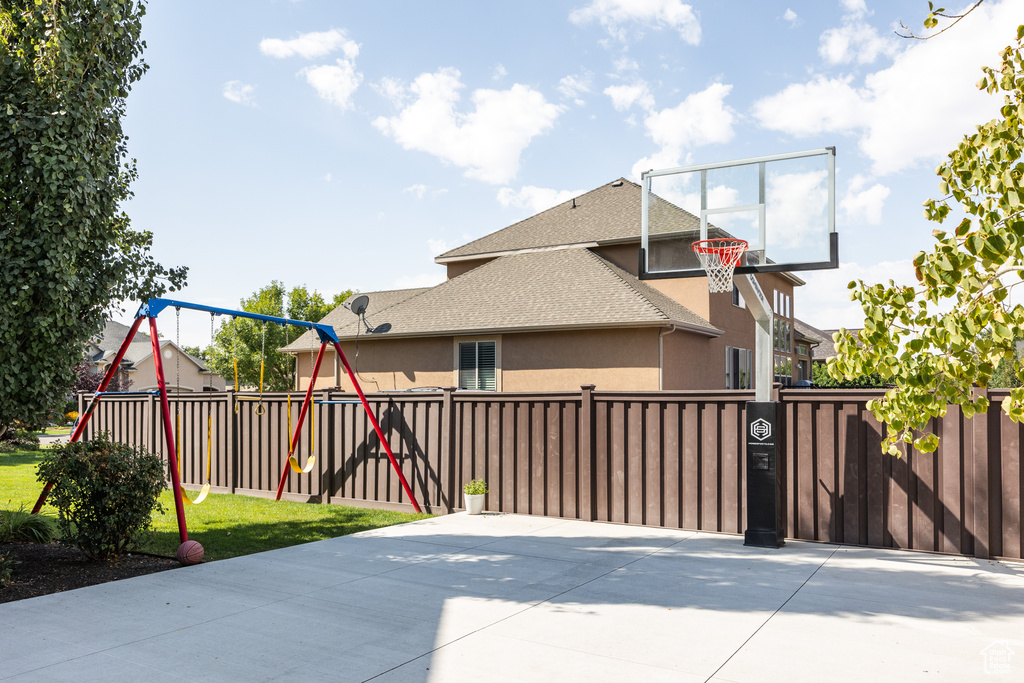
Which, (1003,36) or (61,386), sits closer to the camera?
(1003,36)

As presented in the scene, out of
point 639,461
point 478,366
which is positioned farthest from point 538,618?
point 478,366

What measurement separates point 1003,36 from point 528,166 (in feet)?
39.6

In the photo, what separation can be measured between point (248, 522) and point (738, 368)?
1594cm

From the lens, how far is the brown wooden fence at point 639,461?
25.7 feet

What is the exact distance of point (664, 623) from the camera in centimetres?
553

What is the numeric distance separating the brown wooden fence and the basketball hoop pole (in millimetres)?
380

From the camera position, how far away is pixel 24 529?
27.2 ft

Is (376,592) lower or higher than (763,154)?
lower

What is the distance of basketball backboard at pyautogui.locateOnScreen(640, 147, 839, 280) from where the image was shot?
859 centimetres

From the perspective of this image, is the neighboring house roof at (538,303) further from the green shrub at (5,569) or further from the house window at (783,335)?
the green shrub at (5,569)

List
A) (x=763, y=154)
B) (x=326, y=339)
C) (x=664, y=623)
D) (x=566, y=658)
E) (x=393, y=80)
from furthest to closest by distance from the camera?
1. (x=393, y=80)
2. (x=326, y=339)
3. (x=763, y=154)
4. (x=664, y=623)
5. (x=566, y=658)

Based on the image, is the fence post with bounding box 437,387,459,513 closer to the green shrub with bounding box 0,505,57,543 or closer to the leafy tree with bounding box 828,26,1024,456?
the green shrub with bounding box 0,505,57,543

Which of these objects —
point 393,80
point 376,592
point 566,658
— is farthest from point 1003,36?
point 393,80

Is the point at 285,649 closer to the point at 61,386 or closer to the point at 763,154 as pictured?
the point at 61,386
